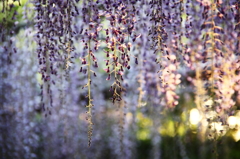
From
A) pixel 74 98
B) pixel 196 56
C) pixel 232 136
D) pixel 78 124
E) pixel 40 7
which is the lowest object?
pixel 232 136

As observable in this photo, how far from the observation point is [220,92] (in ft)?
7.65

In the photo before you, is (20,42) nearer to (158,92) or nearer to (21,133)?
(21,133)

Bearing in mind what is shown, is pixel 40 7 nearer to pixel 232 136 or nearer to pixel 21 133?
pixel 21 133

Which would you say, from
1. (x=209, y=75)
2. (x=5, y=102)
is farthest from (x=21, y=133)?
(x=209, y=75)

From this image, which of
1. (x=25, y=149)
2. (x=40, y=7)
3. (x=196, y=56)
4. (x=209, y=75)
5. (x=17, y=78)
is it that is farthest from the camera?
(x=17, y=78)

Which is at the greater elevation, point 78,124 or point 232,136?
point 78,124

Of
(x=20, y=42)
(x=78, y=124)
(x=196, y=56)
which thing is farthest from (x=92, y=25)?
(x=20, y=42)

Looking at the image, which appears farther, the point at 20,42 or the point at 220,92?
the point at 20,42

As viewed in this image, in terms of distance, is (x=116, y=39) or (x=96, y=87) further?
(x=96, y=87)

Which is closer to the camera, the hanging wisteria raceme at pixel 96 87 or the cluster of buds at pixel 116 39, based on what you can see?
the cluster of buds at pixel 116 39

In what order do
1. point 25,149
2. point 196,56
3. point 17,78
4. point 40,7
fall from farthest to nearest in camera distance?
point 17,78 < point 25,149 < point 196,56 < point 40,7

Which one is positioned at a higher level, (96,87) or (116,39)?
(116,39)

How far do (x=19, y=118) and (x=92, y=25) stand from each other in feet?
9.91

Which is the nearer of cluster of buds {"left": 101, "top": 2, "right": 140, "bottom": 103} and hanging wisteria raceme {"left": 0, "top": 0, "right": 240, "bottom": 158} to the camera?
cluster of buds {"left": 101, "top": 2, "right": 140, "bottom": 103}
